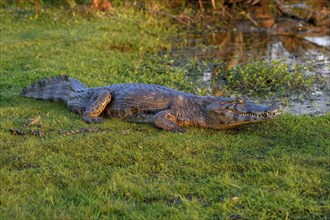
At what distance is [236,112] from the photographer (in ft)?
18.6

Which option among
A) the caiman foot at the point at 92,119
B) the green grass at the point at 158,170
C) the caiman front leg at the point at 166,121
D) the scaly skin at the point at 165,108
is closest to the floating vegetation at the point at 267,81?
the green grass at the point at 158,170

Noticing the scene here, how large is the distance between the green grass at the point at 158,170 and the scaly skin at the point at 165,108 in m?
0.14

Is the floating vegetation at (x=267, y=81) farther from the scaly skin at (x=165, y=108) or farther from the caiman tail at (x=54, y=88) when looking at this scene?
the caiman tail at (x=54, y=88)

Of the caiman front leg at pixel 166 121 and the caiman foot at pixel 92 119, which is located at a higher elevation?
the caiman front leg at pixel 166 121

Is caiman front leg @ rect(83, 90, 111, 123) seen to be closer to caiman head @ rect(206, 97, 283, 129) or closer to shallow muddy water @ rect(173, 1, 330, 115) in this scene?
caiman head @ rect(206, 97, 283, 129)

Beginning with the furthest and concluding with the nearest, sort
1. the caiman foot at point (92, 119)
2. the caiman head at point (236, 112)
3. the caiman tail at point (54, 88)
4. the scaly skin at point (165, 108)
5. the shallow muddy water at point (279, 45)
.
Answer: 1. the shallow muddy water at point (279, 45)
2. the caiman tail at point (54, 88)
3. the caiman foot at point (92, 119)
4. the scaly skin at point (165, 108)
5. the caiman head at point (236, 112)

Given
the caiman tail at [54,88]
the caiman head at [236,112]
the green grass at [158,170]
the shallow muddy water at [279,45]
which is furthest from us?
the shallow muddy water at [279,45]

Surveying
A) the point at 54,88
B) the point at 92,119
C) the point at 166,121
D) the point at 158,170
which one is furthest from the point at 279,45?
the point at 158,170

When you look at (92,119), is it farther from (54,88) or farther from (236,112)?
(236,112)

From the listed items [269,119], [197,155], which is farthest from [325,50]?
[197,155]

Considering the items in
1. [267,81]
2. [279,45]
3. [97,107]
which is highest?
[97,107]

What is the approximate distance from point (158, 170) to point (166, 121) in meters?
1.31

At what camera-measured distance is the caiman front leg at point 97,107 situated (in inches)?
234

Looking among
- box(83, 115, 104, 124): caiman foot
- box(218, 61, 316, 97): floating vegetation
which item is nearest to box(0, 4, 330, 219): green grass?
box(83, 115, 104, 124): caiman foot
